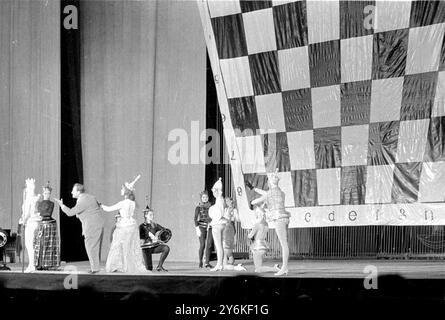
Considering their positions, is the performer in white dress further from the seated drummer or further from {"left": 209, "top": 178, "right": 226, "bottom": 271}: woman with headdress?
{"left": 209, "top": 178, "right": 226, "bottom": 271}: woman with headdress

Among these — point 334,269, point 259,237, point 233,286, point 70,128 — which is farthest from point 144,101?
point 233,286

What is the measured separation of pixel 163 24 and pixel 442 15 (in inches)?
144

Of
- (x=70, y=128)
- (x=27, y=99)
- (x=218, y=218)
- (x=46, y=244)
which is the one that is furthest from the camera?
(x=70, y=128)

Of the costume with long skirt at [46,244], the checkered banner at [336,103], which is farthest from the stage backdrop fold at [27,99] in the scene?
the checkered banner at [336,103]

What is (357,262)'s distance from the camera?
8000 mm

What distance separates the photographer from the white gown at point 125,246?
7047 mm

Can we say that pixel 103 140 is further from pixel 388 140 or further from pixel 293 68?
pixel 388 140

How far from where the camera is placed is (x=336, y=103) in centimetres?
764

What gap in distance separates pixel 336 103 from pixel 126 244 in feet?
8.61

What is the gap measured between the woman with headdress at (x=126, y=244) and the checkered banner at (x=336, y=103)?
1683 millimetres

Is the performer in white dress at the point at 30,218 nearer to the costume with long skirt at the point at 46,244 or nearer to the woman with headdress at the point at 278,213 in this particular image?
the costume with long skirt at the point at 46,244

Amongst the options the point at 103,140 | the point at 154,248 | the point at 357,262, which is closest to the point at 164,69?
the point at 103,140

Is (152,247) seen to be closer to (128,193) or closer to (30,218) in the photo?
(128,193)
